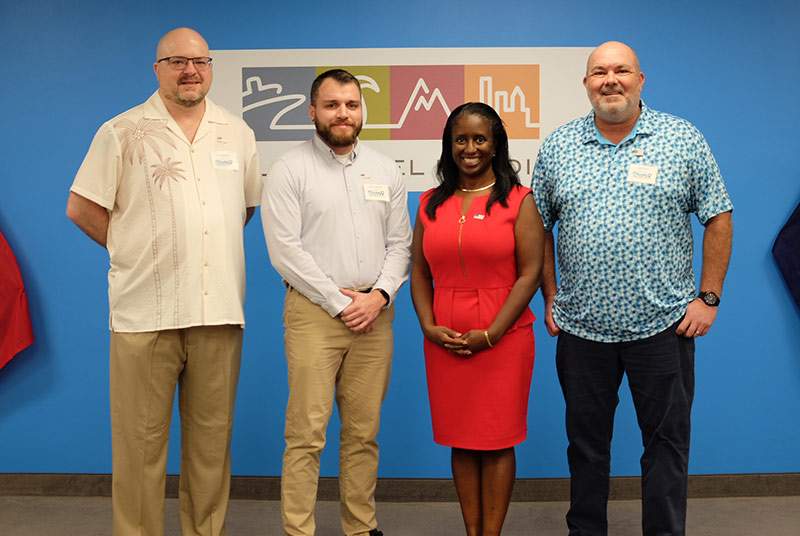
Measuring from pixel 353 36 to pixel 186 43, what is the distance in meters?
1.12

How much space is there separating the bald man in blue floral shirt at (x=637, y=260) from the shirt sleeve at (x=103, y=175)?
1.40m

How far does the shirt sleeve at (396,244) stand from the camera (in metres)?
2.84

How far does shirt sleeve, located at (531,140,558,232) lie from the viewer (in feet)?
8.82

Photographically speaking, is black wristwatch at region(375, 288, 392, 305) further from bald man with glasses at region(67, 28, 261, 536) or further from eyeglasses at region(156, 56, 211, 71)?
eyeglasses at region(156, 56, 211, 71)

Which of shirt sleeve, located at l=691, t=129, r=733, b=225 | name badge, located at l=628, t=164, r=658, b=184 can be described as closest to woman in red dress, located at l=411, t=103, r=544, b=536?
name badge, located at l=628, t=164, r=658, b=184

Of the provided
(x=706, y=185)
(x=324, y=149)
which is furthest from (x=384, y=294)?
(x=706, y=185)

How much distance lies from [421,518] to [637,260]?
1613mm

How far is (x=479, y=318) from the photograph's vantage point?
267cm

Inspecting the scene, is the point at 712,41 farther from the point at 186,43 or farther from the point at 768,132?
the point at 186,43

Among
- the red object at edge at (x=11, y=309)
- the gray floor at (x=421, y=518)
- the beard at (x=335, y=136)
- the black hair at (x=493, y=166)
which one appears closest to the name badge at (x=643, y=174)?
the black hair at (x=493, y=166)

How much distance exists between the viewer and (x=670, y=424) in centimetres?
258

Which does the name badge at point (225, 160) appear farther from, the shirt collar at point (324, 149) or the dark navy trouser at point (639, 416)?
the dark navy trouser at point (639, 416)

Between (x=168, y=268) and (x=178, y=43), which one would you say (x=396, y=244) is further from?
(x=178, y=43)

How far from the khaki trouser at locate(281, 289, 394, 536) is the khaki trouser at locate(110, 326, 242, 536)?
8.5 inches
